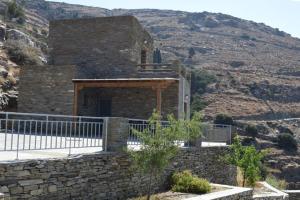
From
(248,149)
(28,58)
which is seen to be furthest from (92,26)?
(248,149)

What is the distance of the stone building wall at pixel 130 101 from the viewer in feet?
69.1

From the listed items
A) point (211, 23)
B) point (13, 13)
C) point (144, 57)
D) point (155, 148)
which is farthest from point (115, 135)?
point (211, 23)

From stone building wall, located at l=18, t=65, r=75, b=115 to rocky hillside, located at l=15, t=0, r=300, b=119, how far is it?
48.5 metres

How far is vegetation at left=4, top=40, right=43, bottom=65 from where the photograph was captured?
31094mm

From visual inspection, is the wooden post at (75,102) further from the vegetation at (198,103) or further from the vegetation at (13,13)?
the vegetation at (198,103)

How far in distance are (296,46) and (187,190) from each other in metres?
131

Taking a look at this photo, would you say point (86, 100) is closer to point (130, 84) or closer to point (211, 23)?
point (130, 84)

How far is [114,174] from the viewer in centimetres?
1105

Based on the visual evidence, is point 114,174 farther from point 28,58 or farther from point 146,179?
Answer: point 28,58

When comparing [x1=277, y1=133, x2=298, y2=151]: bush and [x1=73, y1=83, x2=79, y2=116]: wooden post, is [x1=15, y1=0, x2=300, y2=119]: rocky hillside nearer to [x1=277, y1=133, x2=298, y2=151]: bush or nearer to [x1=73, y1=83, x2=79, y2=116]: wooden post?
[x1=277, y1=133, x2=298, y2=151]: bush

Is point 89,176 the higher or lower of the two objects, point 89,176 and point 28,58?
the lower

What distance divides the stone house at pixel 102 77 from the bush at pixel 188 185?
587 centimetres

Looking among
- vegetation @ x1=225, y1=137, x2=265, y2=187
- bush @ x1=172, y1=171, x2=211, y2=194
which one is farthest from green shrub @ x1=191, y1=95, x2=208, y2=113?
bush @ x1=172, y1=171, x2=211, y2=194

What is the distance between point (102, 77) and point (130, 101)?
88.8 inches
